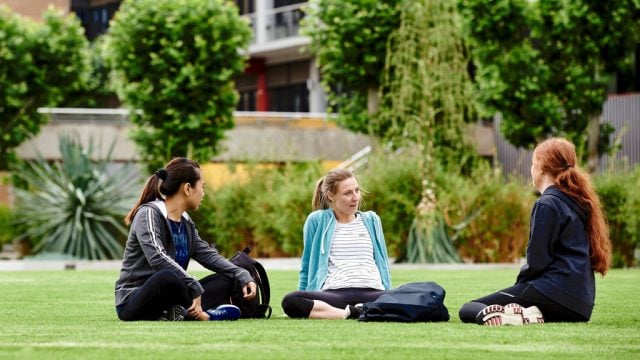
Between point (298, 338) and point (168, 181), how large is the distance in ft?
6.88

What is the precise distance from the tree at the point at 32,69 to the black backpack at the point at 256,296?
2431 centimetres

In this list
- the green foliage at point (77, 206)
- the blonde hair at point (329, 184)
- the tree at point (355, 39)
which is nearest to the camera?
the blonde hair at point (329, 184)

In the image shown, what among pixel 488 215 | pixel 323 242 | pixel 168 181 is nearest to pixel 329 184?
pixel 323 242

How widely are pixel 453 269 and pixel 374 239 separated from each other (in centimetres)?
1214

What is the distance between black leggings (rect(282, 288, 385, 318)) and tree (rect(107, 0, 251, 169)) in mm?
22597

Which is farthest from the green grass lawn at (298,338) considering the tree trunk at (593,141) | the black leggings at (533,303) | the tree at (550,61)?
the tree trunk at (593,141)

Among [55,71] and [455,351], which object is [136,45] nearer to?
[55,71]

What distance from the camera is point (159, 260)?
30.1 feet

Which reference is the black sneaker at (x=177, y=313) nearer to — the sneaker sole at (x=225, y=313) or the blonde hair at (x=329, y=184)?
the sneaker sole at (x=225, y=313)

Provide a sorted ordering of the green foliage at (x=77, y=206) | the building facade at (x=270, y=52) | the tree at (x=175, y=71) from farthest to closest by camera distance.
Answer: the building facade at (x=270, y=52) → the tree at (x=175, y=71) → the green foliage at (x=77, y=206)

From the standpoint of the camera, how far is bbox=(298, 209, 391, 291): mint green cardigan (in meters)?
9.93

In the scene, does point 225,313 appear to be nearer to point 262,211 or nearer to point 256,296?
point 256,296

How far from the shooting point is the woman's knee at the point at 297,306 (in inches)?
379

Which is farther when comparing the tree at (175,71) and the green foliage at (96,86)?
the green foliage at (96,86)
